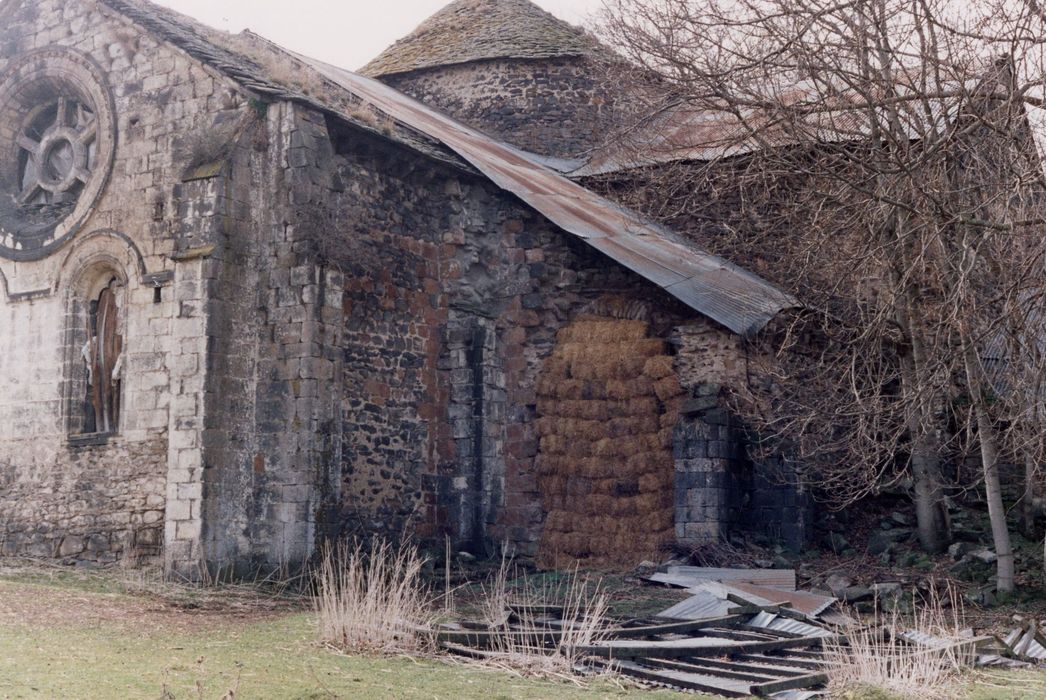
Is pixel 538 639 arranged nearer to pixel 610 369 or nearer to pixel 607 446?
pixel 607 446

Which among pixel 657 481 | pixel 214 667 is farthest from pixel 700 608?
pixel 214 667

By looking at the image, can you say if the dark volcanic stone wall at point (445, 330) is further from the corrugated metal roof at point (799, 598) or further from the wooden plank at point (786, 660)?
the wooden plank at point (786, 660)

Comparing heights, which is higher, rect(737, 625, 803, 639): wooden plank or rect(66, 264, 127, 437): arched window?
rect(66, 264, 127, 437): arched window

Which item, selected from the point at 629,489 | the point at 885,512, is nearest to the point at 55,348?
the point at 629,489

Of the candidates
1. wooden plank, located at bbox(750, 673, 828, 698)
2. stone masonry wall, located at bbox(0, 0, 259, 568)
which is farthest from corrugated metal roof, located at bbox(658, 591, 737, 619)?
stone masonry wall, located at bbox(0, 0, 259, 568)

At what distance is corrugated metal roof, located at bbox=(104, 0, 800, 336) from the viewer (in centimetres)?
1409

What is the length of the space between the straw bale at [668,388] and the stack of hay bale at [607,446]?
12mm

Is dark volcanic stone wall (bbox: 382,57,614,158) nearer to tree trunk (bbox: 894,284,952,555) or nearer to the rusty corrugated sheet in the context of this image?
the rusty corrugated sheet

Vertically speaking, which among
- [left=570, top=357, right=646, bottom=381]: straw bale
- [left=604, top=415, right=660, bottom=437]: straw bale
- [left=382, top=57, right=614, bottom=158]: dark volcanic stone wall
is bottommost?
[left=604, top=415, right=660, bottom=437]: straw bale

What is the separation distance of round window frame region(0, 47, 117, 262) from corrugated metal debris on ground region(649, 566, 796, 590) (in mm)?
7838

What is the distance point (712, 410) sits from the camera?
14.1m

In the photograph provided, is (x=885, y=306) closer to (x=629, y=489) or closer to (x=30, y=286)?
(x=629, y=489)

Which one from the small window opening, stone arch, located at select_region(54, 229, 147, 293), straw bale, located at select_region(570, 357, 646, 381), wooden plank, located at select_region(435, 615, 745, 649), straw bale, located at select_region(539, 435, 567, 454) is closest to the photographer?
wooden plank, located at select_region(435, 615, 745, 649)

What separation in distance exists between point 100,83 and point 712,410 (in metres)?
8.16
